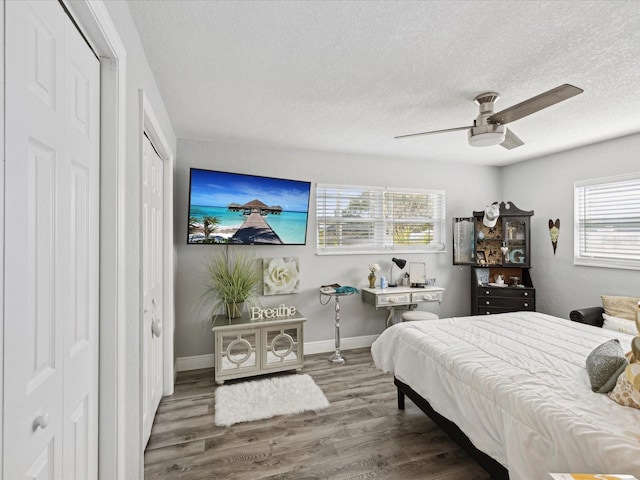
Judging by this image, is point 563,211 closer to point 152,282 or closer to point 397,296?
point 397,296

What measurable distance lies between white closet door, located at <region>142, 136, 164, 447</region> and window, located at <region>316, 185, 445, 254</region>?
1928 millimetres

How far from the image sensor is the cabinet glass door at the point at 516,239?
437cm

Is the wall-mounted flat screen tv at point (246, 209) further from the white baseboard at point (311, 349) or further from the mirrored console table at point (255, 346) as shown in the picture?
the white baseboard at point (311, 349)

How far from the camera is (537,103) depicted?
201 centimetres

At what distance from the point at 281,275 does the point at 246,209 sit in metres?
0.88

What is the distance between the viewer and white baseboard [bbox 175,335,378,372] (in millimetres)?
3471

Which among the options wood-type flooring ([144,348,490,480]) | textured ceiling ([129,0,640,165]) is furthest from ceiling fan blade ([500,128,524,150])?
wood-type flooring ([144,348,490,480])

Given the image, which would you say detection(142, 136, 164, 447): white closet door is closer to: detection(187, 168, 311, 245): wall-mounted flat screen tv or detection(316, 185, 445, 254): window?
detection(187, 168, 311, 245): wall-mounted flat screen tv

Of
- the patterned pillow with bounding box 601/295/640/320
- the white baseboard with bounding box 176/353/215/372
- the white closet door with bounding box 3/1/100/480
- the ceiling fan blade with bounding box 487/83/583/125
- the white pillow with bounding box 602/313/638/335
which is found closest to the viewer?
the white closet door with bounding box 3/1/100/480

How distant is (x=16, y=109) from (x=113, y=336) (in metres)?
0.90

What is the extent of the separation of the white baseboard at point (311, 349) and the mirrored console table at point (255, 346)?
496 millimetres

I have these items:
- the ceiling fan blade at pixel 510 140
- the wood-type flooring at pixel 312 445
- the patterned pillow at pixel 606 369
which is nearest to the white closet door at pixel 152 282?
the wood-type flooring at pixel 312 445

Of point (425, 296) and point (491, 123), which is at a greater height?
point (491, 123)

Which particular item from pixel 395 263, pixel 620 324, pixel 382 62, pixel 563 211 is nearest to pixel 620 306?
pixel 620 324
